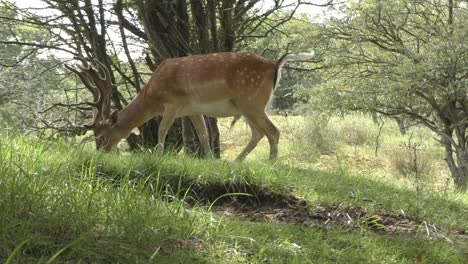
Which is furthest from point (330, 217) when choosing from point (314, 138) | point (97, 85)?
point (314, 138)

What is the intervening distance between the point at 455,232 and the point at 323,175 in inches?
66.1

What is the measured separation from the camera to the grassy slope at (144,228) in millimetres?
2570

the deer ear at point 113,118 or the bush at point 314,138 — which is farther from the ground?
the deer ear at point 113,118

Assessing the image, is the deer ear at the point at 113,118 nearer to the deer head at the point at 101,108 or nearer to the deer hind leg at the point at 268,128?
the deer head at the point at 101,108

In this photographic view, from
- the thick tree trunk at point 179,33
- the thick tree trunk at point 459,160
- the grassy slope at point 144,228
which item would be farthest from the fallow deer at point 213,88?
the thick tree trunk at point 459,160

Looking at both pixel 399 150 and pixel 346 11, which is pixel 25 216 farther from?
pixel 399 150

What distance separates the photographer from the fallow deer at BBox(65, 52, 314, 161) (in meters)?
6.67

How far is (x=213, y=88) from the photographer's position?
668cm

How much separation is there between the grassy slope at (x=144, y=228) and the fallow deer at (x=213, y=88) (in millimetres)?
2205

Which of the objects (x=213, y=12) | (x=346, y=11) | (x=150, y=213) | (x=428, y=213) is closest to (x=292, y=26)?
(x=346, y=11)

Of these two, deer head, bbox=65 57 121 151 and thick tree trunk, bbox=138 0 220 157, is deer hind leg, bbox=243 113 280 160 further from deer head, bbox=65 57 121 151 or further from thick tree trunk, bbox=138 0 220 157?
deer head, bbox=65 57 121 151

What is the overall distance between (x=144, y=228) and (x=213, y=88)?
396cm

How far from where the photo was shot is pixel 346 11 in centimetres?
1188

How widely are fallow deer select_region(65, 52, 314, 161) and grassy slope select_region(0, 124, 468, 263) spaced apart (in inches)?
86.8
